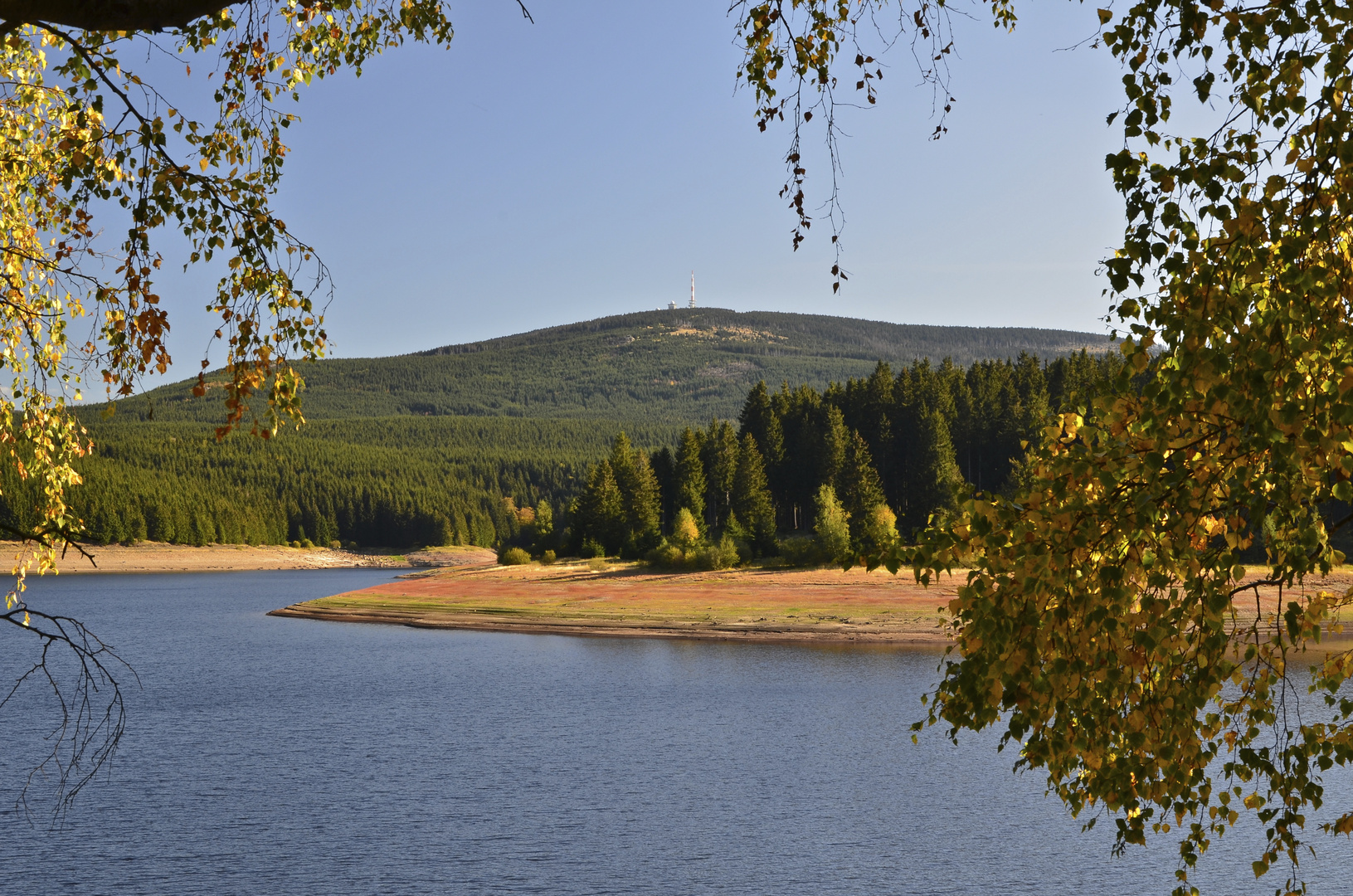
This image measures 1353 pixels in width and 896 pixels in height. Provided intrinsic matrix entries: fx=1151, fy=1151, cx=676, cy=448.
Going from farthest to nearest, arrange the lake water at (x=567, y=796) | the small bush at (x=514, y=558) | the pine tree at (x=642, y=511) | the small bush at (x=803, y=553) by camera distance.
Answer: the small bush at (x=514, y=558) → the pine tree at (x=642, y=511) → the small bush at (x=803, y=553) → the lake water at (x=567, y=796)

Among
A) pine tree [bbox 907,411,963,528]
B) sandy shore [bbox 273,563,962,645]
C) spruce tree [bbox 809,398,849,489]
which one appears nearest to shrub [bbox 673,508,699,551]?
sandy shore [bbox 273,563,962,645]

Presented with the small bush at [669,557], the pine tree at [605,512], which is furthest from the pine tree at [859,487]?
the pine tree at [605,512]

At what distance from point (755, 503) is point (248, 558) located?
4228 inches

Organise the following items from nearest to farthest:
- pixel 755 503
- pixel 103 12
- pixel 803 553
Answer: pixel 103 12
pixel 803 553
pixel 755 503

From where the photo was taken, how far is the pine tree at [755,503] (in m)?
79.6

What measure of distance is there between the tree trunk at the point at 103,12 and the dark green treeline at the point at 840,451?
250 ft

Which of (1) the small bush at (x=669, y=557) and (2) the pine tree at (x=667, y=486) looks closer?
(1) the small bush at (x=669, y=557)

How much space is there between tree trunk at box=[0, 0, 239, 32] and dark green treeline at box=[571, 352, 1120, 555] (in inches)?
2999

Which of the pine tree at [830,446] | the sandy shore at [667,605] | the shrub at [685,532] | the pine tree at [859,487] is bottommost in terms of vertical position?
the sandy shore at [667,605]

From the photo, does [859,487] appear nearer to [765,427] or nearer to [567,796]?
[765,427]

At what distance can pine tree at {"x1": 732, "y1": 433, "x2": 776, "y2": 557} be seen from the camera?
79.6 meters

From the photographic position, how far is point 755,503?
80688 millimetres

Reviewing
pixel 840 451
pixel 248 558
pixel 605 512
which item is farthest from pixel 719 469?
pixel 248 558

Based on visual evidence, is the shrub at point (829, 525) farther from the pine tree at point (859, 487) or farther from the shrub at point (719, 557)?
the shrub at point (719, 557)
